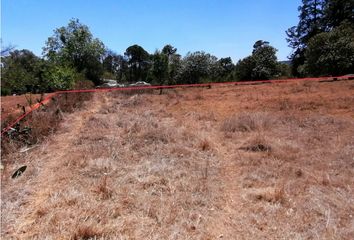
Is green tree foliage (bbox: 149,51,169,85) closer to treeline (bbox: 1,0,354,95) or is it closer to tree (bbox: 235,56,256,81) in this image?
treeline (bbox: 1,0,354,95)

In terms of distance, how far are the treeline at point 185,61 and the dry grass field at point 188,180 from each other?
6.44 meters

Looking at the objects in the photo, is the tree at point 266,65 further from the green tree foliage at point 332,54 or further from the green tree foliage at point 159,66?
the green tree foliage at point 159,66

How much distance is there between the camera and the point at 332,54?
1500 cm

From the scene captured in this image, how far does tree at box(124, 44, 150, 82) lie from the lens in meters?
35.9

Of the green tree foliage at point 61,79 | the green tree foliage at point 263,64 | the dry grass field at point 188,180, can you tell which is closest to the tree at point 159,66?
the green tree foliage at point 61,79

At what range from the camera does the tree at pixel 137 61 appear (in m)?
35.9

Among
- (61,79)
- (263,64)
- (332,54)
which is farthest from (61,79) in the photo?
(263,64)

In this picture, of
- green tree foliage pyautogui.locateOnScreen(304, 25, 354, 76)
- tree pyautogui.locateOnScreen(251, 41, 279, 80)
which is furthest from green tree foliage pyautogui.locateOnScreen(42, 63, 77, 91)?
Result: tree pyautogui.locateOnScreen(251, 41, 279, 80)

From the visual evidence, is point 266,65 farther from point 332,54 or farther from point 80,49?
point 80,49

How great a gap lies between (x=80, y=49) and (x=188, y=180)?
25.3 metres

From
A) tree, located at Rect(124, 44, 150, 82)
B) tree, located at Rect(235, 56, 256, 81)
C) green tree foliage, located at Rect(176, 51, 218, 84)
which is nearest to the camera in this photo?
green tree foliage, located at Rect(176, 51, 218, 84)

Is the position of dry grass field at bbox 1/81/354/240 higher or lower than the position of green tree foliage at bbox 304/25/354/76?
lower

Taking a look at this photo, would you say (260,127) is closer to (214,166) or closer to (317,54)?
(214,166)

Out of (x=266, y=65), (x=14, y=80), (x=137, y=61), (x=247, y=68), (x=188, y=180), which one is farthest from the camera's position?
(x=137, y=61)
